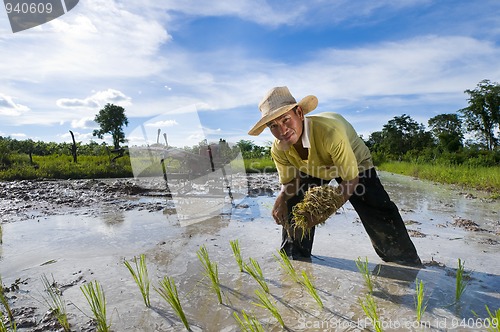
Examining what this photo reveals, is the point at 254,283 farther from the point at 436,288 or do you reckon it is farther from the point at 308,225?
the point at 436,288

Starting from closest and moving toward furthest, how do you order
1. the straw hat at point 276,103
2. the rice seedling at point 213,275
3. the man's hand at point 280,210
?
the straw hat at point 276,103 < the rice seedling at point 213,275 < the man's hand at point 280,210

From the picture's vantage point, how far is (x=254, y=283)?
2.55 metres

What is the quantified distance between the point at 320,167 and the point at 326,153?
21cm

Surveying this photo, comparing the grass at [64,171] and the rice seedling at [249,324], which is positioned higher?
the grass at [64,171]

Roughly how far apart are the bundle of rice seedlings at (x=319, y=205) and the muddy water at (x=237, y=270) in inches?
20.3

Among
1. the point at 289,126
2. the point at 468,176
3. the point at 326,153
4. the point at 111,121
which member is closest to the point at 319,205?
the point at 326,153

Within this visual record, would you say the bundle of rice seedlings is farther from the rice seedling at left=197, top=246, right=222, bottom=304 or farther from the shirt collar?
the rice seedling at left=197, top=246, right=222, bottom=304

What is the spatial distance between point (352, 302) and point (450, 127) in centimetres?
3821

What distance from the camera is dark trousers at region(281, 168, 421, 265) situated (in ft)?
8.98

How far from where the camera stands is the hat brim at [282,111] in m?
2.14

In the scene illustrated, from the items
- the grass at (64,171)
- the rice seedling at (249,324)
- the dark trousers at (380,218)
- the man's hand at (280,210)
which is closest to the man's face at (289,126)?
the man's hand at (280,210)

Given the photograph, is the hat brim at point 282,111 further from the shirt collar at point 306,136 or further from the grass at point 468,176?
the grass at point 468,176

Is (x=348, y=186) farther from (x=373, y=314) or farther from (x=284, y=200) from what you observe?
(x=373, y=314)

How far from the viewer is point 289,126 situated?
227cm
